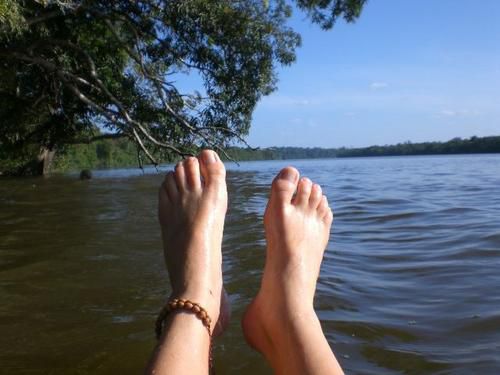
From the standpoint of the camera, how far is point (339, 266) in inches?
104

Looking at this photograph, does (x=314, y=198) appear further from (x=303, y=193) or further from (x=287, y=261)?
(x=287, y=261)

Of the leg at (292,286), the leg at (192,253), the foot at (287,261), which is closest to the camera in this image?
the leg at (192,253)

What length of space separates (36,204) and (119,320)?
216 inches

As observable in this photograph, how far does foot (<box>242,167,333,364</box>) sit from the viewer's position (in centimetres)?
145

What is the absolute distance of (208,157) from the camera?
2107mm

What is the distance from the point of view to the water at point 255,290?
150 cm

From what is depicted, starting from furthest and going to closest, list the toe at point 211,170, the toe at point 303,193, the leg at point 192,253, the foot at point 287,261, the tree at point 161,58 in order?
1. the tree at point 161,58
2. the toe at point 303,193
3. the toe at point 211,170
4. the foot at point 287,261
5. the leg at point 192,253

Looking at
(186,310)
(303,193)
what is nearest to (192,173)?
(303,193)

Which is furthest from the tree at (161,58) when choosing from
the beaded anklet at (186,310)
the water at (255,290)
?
the beaded anklet at (186,310)

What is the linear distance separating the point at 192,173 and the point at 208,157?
103 millimetres

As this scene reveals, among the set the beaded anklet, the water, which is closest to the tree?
the water

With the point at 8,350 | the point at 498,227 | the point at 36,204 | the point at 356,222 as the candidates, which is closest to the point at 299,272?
the point at 8,350

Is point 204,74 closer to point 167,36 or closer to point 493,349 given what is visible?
point 167,36

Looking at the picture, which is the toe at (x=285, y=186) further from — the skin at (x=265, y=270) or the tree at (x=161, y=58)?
the tree at (x=161, y=58)
